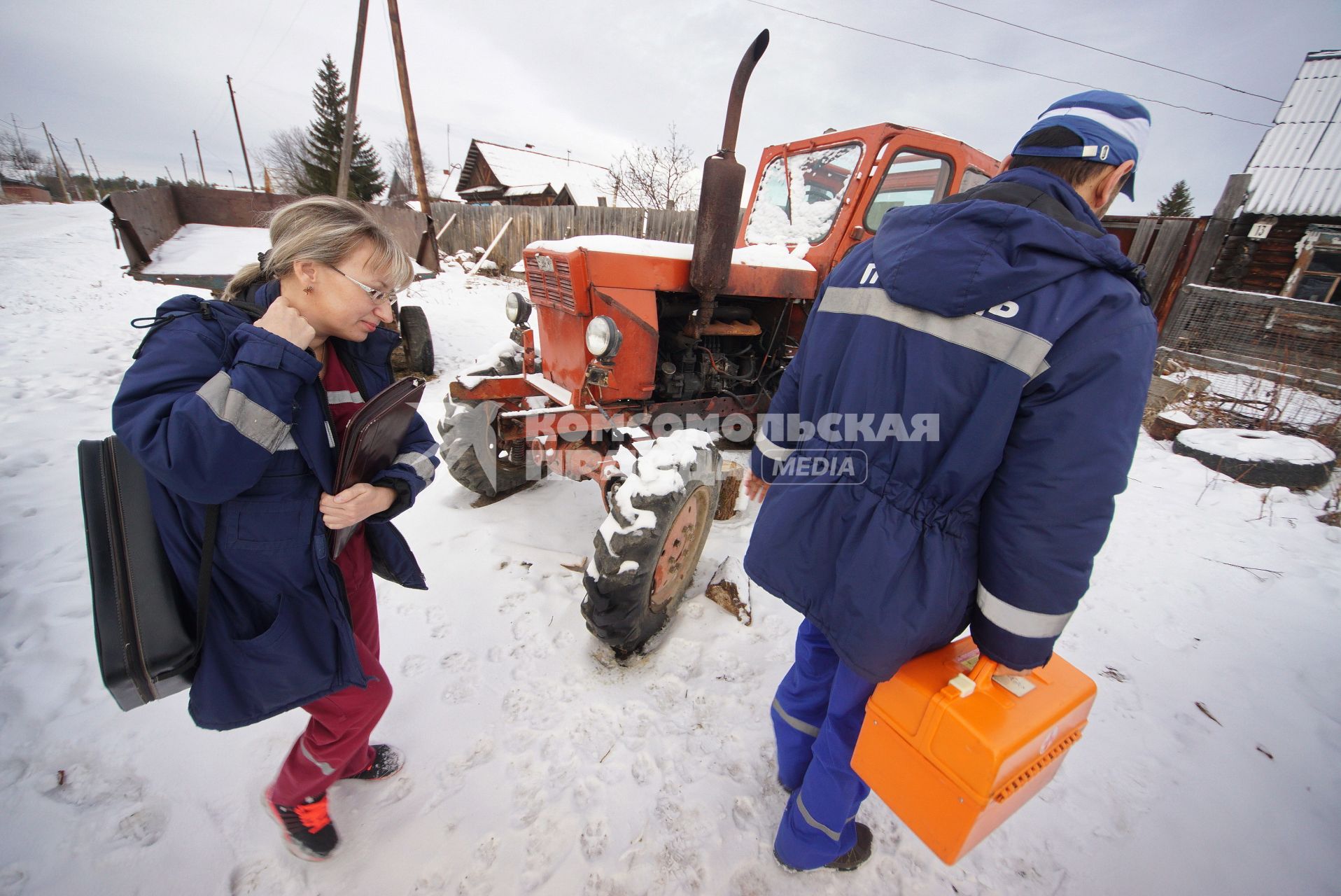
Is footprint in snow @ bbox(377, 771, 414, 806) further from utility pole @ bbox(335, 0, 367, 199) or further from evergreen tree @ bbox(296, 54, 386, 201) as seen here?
evergreen tree @ bbox(296, 54, 386, 201)

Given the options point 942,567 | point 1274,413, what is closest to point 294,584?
point 942,567

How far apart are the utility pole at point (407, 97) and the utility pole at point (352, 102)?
2.99 ft

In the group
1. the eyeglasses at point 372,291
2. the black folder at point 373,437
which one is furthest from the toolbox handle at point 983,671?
the eyeglasses at point 372,291

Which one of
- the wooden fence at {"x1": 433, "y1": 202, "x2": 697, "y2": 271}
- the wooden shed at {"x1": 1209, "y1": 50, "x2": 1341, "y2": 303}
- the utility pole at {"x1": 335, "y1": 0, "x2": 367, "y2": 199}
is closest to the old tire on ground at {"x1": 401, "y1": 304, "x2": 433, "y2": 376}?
the utility pole at {"x1": 335, "y1": 0, "x2": 367, "y2": 199}

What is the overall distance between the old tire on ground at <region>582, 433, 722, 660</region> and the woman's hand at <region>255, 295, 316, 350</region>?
3.82ft

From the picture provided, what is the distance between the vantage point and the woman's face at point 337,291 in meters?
1.17

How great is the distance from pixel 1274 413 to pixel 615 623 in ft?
24.6

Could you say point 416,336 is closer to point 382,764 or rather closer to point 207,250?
point 207,250

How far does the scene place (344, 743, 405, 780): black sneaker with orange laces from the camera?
175 centimetres

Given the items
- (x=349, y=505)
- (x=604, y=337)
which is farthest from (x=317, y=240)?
(x=604, y=337)

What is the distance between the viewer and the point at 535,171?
24.7 meters

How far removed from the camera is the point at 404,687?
209 cm

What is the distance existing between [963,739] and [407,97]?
1172cm

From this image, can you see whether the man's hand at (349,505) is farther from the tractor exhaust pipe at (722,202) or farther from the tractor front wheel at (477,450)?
the tractor front wheel at (477,450)
